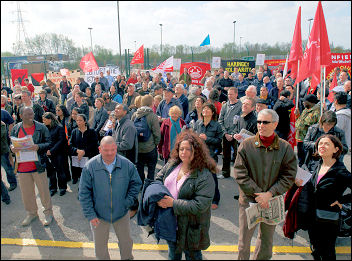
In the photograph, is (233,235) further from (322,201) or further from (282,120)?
(282,120)

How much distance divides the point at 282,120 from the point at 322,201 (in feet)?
10.3

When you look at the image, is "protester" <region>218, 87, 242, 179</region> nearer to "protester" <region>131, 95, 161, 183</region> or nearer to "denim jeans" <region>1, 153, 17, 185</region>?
"protester" <region>131, 95, 161, 183</region>

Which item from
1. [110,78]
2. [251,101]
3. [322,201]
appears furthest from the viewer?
[110,78]

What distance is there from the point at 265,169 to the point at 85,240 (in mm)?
2784

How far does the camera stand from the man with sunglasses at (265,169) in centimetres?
304

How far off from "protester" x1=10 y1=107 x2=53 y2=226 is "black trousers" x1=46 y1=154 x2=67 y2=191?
0.98m

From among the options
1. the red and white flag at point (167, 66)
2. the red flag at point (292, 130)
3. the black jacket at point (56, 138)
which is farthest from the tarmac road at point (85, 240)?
the red and white flag at point (167, 66)

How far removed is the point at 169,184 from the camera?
3.08m

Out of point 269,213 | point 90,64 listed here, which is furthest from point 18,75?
point 269,213

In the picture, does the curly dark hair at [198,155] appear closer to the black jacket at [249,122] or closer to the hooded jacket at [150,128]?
the hooded jacket at [150,128]

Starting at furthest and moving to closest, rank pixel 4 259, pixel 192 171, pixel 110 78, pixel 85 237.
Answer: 1. pixel 110 78
2. pixel 85 237
3. pixel 192 171
4. pixel 4 259

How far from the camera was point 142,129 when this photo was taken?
198 inches

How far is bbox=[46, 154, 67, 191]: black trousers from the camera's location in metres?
5.45

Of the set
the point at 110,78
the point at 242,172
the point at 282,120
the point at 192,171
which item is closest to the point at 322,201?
the point at 242,172
